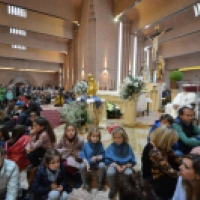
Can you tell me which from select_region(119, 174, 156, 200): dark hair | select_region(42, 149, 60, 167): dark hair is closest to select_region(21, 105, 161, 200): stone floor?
select_region(42, 149, 60, 167): dark hair

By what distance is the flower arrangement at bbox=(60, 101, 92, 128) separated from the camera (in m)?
5.97

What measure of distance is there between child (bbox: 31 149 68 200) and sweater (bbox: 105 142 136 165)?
720mm

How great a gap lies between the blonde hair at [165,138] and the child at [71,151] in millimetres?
1243

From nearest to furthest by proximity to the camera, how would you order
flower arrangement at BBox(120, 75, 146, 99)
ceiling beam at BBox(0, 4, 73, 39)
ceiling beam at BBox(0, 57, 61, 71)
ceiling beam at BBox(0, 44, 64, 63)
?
1. flower arrangement at BBox(120, 75, 146, 99)
2. ceiling beam at BBox(0, 4, 73, 39)
3. ceiling beam at BBox(0, 44, 64, 63)
4. ceiling beam at BBox(0, 57, 61, 71)

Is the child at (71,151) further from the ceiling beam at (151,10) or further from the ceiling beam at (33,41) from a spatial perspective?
the ceiling beam at (33,41)

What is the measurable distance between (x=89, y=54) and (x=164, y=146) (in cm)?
1470

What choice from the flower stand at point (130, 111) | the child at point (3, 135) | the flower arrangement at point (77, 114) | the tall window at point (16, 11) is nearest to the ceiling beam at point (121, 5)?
the tall window at point (16, 11)

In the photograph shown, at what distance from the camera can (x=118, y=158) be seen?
262cm

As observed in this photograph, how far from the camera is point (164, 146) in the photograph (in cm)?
202

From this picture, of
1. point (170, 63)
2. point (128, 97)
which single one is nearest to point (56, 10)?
point (170, 63)

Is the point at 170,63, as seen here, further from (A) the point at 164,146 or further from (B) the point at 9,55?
(A) the point at 164,146

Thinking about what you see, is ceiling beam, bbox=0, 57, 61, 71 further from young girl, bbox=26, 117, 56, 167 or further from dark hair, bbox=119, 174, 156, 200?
dark hair, bbox=119, 174, 156, 200

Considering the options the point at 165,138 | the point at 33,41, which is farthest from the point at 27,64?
the point at 165,138

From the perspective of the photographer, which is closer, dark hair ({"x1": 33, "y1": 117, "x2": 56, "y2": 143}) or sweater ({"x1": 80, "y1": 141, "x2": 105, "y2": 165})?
sweater ({"x1": 80, "y1": 141, "x2": 105, "y2": 165})
